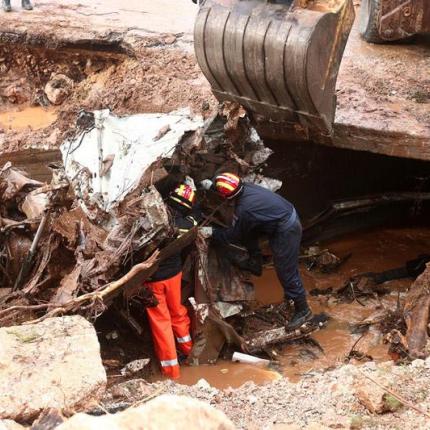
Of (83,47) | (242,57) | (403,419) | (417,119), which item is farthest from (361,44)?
(403,419)

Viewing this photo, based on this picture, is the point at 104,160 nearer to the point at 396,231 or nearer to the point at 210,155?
the point at 210,155

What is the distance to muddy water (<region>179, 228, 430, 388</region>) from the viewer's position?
6.16 meters

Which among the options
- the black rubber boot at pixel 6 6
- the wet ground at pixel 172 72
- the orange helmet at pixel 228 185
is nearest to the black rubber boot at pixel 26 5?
the wet ground at pixel 172 72

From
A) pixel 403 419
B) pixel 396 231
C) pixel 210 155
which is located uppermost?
pixel 210 155

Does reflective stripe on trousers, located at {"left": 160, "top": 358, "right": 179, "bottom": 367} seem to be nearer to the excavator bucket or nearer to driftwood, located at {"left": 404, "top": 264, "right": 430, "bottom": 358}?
driftwood, located at {"left": 404, "top": 264, "right": 430, "bottom": 358}

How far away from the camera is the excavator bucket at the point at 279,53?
5.67 meters

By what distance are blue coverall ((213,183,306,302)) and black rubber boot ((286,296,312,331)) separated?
87 millimetres

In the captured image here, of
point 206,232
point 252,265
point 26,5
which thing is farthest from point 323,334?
point 26,5

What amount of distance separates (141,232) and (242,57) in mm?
1929

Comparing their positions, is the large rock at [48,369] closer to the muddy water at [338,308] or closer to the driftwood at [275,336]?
the muddy water at [338,308]

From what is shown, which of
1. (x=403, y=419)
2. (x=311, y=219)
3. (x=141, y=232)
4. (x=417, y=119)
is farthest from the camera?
(x=311, y=219)

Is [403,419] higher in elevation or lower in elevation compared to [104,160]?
lower

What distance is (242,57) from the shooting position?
6141 mm

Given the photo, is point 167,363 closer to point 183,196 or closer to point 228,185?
point 183,196
